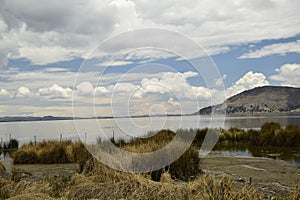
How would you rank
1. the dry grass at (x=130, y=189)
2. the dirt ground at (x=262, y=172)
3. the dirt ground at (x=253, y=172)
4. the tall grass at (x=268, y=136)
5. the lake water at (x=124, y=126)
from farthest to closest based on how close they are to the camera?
the tall grass at (x=268, y=136) → the lake water at (x=124, y=126) → the dirt ground at (x=253, y=172) → the dirt ground at (x=262, y=172) → the dry grass at (x=130, y=189)

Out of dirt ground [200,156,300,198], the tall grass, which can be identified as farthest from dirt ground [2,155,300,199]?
the tall grass

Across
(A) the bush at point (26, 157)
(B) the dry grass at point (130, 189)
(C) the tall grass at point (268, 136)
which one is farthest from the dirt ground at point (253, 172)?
(C) the tall grass at point (268, 136)

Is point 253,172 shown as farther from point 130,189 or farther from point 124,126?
point 130,189

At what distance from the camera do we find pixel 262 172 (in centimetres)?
1224

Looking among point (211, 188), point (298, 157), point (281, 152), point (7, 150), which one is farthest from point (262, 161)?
point (7, 150)

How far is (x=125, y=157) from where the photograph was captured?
34.7ft

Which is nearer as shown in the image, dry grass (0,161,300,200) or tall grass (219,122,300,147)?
dry grass (0,161,300,200)

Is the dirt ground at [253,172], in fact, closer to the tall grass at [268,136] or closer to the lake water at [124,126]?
the lake water at [124,126]

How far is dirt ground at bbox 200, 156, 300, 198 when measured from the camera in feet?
31.6

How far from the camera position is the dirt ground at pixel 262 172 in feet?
31.6

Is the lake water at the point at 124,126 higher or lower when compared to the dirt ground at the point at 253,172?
higher

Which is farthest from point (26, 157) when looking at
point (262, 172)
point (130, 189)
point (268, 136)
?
point (268, 136)

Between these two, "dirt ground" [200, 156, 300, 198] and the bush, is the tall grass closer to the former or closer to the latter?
"dirt ground" [200, 156, 300, 198]

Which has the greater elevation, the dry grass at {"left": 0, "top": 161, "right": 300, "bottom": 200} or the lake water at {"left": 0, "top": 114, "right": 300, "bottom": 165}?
the lake water at {"left": 0, "top": 114, "right": 300, "bottom": 165}
